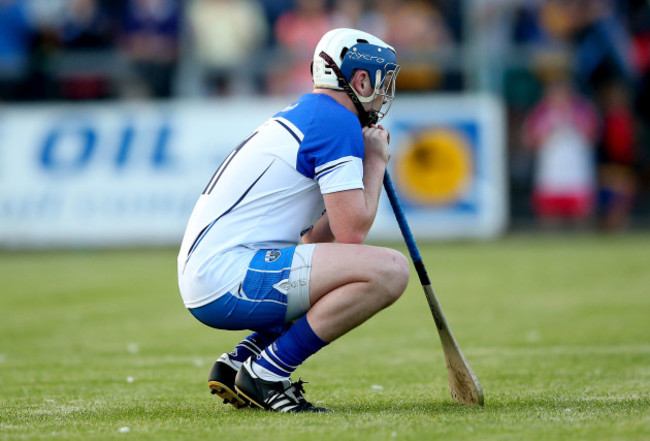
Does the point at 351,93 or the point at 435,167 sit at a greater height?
the point at 351,93

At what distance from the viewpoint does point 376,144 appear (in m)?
5.77

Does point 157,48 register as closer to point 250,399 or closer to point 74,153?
point 74,153

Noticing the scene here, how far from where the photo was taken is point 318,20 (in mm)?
17422

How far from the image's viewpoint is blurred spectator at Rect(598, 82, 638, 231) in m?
17.2

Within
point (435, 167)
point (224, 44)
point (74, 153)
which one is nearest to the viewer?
point (435, 167)

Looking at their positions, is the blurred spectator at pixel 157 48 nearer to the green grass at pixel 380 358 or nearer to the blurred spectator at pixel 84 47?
the blurred spectator at pixel 84 47

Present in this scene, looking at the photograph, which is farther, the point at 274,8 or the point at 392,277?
the point at 274,8

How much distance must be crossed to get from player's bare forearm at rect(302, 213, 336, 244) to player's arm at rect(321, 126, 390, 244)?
0.26 m

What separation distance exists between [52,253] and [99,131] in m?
2.03

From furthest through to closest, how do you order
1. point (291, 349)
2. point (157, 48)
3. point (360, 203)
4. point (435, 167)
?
1. point (157, 48)
2. point (435, 167)
3. point (291, 349)
4. point (360, 203)

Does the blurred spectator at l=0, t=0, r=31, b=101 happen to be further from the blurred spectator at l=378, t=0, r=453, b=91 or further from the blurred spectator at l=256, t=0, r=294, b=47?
the blurred spectator at l=378, t=0, r=453, b=91

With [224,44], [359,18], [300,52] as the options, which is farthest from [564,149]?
[224,44]

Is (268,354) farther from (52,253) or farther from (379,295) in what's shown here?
(52,253)

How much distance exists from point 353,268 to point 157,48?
12833 mm
